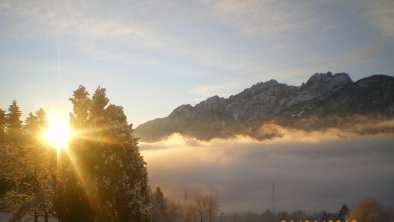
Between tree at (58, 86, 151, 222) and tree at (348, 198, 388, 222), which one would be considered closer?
tree at (58, 86, 151, 222)

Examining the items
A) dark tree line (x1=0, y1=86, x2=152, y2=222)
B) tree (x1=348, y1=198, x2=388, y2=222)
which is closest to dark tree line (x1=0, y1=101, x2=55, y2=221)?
dark tree line (x1=0, y1=86, x2=152, y2=222)

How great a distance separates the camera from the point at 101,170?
26.2 meters

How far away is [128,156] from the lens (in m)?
27.4

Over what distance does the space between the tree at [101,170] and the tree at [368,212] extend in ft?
420

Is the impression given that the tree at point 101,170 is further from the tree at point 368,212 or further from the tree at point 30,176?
the tree at point 368,212

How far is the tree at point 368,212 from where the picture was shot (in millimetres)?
139875

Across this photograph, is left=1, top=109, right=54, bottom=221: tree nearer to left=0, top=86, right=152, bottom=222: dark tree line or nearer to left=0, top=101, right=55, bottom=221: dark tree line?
left=0, top=101, right=55, bottom=221: dark tree line

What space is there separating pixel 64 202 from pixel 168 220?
70.6 meters

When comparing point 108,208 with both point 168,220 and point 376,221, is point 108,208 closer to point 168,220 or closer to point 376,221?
point 168,220

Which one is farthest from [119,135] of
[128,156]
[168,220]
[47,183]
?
[168,220]

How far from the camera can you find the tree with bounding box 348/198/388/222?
13988 cm

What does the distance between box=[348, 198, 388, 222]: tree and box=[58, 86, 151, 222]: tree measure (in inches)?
5038

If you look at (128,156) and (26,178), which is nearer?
(128,156)

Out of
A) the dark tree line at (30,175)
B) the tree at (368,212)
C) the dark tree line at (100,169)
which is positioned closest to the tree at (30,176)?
the dark tree line at (30,175)
